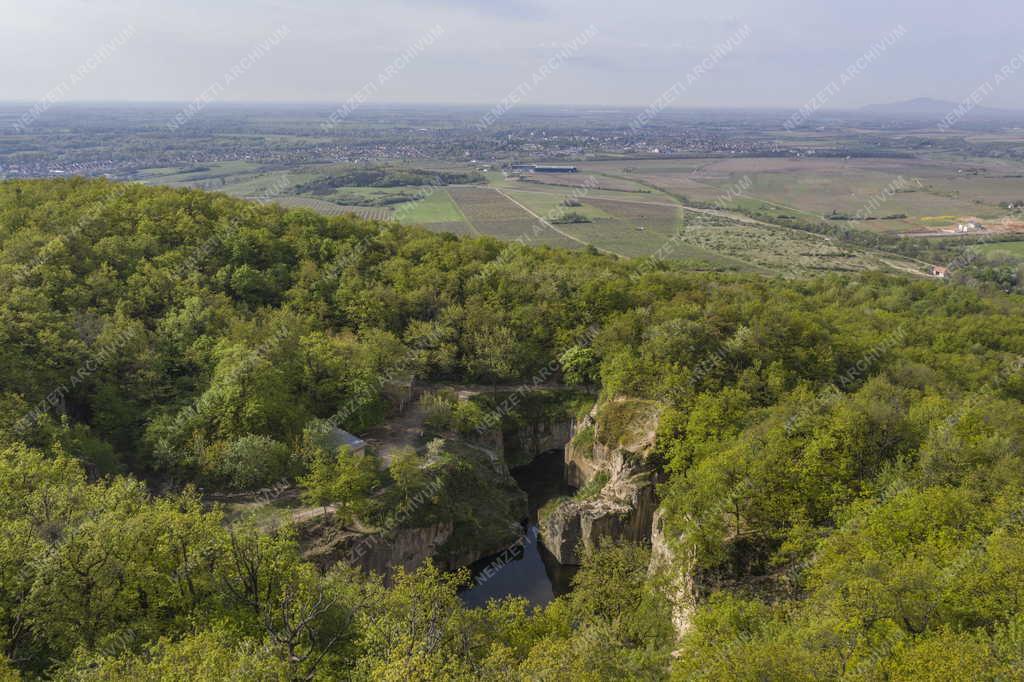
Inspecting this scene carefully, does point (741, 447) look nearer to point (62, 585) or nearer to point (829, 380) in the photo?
point (829, 380)

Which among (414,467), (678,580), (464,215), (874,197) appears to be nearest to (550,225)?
(464,215)

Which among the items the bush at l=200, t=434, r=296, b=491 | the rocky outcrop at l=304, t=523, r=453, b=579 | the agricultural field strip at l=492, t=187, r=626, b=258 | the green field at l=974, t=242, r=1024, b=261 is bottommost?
the rocky outcrop at l=304, t=523, r=453, b=579

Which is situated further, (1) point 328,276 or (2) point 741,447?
(1) point 328,276

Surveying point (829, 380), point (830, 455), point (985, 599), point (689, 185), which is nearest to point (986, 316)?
point (829, 380)

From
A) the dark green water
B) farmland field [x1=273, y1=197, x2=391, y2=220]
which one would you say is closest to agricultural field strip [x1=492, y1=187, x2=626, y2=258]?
farmland field [x1=273, y1=197, x2=391, y2=220]

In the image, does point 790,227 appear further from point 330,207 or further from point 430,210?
point 330,207

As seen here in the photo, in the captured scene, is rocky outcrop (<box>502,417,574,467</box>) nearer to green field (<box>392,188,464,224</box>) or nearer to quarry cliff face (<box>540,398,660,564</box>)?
quarry cliff face (<box>540,398,660,564</box>)
